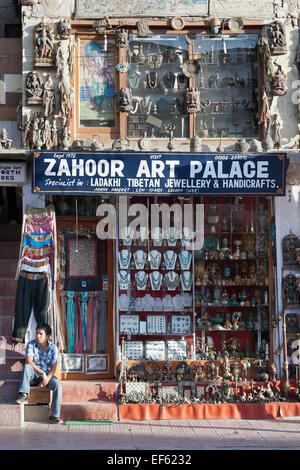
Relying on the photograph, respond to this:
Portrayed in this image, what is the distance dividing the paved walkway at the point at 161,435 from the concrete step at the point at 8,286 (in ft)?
9.41

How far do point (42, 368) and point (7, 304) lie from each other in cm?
213

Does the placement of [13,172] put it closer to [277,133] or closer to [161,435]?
[277,133]

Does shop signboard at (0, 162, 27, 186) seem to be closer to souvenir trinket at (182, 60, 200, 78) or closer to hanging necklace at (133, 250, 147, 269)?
hanging necklace at (133, 250, 147, 269)

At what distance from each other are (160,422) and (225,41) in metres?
5.97

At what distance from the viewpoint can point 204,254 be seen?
38.7ft

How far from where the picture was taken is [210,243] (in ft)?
38.8

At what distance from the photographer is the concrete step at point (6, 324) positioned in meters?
11.8

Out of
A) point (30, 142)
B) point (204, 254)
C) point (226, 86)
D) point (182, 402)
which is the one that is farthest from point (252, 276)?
point (30, 142)

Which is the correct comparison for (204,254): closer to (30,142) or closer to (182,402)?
(182,402)

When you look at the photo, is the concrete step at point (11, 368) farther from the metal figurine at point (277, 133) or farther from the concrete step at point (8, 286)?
the metal figurine at point (277, 133)

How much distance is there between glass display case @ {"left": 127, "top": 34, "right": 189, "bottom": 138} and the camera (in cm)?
1170

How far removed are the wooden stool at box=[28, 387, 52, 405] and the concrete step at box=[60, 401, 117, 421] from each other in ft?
0.82

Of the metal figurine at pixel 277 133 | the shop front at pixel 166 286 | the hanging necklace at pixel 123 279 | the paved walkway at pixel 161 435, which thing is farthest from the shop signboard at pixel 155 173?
the paved walkway at pixel 161 435

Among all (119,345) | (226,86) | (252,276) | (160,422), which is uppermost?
(226,86)
